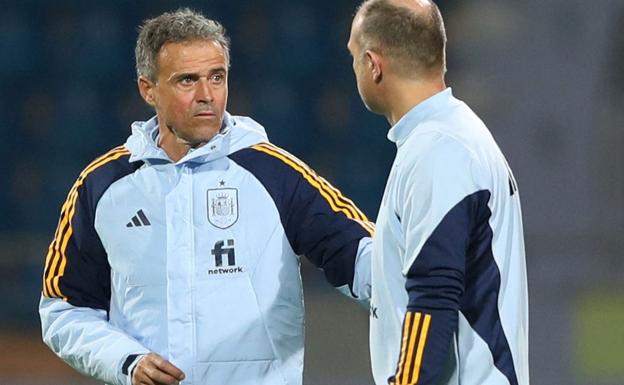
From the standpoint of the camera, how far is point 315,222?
7.41 feet

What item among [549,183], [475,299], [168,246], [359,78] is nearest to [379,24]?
[359,78]

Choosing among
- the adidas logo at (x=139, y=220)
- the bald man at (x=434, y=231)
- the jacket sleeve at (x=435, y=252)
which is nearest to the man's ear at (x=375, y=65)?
the bald man at (x=434, y=231)

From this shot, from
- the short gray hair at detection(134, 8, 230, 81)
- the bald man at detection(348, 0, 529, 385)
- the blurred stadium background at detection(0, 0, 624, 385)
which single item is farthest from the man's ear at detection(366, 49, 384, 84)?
the blurred stadium background at detection(0, 0, 624, 385)

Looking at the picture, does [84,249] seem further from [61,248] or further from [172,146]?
[172,146]

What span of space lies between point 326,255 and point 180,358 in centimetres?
35

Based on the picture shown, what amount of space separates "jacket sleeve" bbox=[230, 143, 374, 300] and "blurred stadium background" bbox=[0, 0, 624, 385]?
2352 mm

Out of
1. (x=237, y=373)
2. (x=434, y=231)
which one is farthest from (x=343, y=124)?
(x=434, y=231)

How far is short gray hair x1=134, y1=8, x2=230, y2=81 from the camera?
2.28 meters

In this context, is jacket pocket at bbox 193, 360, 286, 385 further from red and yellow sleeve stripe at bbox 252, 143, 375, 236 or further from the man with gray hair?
red and yellow sleeve stripe at bbox 252, 143, 375, 236

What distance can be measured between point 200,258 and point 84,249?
0.26m

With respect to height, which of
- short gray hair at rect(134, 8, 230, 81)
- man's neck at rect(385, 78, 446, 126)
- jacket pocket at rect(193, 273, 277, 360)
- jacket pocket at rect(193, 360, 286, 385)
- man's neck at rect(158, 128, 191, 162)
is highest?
short gray hair at rect(134, 8, 230, 81)

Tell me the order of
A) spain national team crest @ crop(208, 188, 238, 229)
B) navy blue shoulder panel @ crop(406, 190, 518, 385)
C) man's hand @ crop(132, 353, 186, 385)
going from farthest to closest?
spain national team crest @ crop(208, 188, 238, 229), man's hand @ crop(132, 353, 186, 385), navy blue shoulder panel @ crop(406, 190, 518, 385)

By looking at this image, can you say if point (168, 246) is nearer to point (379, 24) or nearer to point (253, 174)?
point (253, 174)

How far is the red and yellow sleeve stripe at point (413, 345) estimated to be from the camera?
1.75 meters
